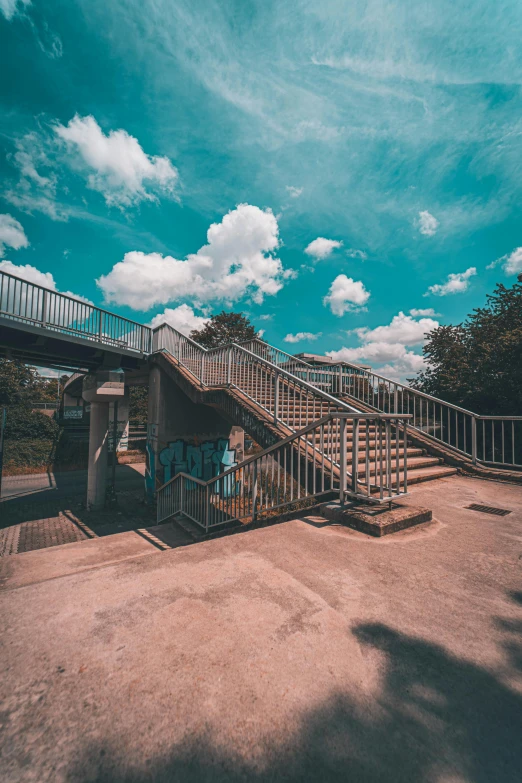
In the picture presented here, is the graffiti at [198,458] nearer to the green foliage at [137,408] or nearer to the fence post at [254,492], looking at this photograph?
the fence post at [254,492]

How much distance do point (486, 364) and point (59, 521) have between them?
50.2 feet

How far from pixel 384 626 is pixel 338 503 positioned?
2552 millimetres

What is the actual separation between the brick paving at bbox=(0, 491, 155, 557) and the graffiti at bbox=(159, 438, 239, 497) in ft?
6.85

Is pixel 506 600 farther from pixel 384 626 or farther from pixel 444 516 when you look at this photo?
pixel 444 516

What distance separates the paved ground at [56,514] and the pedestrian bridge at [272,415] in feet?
6.95

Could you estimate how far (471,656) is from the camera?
6.56 feet

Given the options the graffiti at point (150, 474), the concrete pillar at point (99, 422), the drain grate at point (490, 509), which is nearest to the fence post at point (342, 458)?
the drain grate at point (490, 509)

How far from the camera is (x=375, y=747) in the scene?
147 centimetres

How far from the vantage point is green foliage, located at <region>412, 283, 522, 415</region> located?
956 centimetres

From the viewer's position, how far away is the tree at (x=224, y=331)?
100ft

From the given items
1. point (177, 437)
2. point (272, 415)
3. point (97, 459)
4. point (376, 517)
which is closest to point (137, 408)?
point (97, 459)

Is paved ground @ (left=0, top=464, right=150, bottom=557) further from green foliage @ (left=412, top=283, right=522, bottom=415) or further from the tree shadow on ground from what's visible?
green foliage @ (left=412, top=283, right=522, bottom=415)

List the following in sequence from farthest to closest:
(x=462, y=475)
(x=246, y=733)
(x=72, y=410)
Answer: (x=72, y=410) → (x=462, y=475) → (x=246, y=733)

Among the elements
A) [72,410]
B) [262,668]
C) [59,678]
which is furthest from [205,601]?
[72,410]
